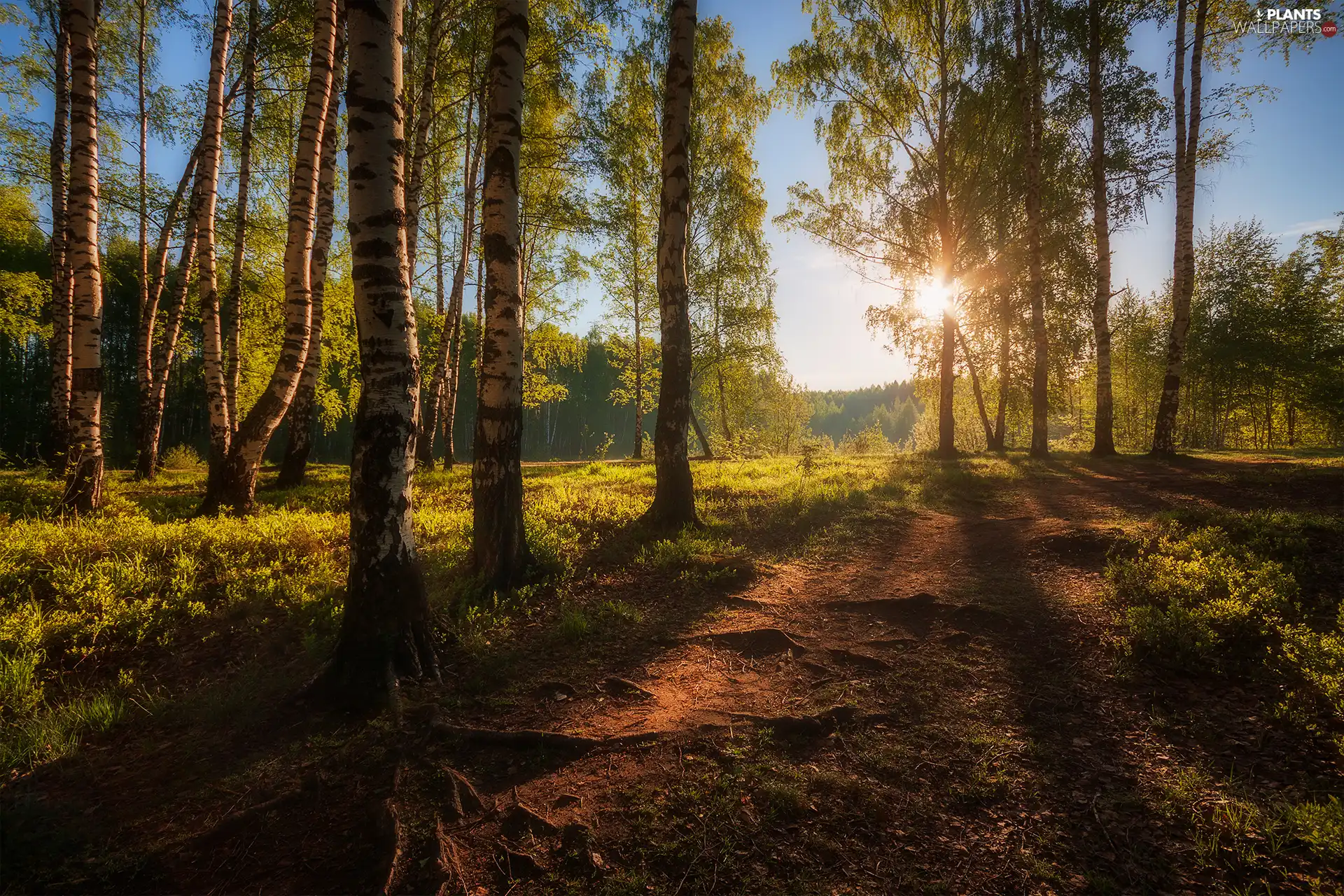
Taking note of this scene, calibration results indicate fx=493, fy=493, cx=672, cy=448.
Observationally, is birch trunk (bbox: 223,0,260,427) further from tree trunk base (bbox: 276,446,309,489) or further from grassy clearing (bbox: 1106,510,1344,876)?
grassy clearing (bbox: 1106,510,1344,876)

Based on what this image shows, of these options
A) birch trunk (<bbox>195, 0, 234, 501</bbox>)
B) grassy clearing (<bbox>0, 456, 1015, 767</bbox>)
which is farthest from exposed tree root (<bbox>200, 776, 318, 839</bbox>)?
birch trunk (<bbox>195, 0, 234, 501</bbox>)

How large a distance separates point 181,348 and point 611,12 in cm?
3569

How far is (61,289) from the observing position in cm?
1147

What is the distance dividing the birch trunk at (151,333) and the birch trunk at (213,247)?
7.27 m

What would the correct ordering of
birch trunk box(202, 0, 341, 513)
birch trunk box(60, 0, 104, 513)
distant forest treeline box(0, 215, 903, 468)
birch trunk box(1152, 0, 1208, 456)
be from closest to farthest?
birch trunk box(60, 0, 104, 513) < birch trunk box(202, 0, 341, 513) < birch trunk box(1152, 0, 1208, 456) < distant forest treeline box(0, 215, 903, 468)

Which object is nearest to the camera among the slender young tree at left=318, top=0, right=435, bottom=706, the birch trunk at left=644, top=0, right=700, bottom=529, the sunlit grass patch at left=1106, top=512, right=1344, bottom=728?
the sunlit grass patch at left=1106, top=512, right=1344, bottom=728

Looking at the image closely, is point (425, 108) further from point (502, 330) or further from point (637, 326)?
point (637, 326)

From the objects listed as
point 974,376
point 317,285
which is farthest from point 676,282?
point 974,376

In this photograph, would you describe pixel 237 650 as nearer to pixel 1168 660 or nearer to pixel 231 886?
pixel 231 886

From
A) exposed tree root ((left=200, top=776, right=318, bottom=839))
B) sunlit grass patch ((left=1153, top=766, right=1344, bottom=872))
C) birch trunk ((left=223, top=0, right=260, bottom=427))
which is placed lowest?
exposed tree root ((left=200, top=776, right=318, bottom=839))

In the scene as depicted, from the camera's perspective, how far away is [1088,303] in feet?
64.2

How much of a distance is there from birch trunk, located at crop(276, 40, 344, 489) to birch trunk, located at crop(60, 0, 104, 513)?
2.89 metres

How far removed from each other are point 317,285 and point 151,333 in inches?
442

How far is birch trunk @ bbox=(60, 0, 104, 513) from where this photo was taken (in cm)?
743
